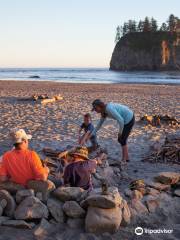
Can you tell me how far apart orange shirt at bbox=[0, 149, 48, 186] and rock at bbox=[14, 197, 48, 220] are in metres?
0.38

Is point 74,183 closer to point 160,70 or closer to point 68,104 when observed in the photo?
point 68,104

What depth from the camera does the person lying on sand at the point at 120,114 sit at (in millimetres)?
7155

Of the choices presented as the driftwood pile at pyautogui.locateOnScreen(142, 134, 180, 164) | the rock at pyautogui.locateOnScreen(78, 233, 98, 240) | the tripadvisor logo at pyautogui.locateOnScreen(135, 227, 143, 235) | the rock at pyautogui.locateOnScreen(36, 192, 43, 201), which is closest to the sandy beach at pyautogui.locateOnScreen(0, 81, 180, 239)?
the driftwood pile at pyautogui.locateOnScreen(142, 134, 180, 164)

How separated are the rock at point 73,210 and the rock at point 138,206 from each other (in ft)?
2.70

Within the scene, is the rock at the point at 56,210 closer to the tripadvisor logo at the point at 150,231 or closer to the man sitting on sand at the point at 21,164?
the man sitting on sand at the point at 21,164

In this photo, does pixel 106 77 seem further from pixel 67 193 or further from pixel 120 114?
pixel 67 193

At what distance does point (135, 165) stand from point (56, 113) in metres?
6.91

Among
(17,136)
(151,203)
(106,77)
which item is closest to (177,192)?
(151,203)

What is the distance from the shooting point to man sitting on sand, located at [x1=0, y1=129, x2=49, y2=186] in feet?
17.1

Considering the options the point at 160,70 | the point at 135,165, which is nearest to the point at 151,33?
the point at 160,70

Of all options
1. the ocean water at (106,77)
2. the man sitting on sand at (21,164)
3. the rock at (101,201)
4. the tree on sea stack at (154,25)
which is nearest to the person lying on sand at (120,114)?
the man sitting on sand at (21,164)

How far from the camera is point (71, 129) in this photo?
11336 mm

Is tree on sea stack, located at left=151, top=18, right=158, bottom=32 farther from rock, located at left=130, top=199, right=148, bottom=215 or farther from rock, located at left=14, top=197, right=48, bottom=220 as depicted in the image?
rock, located at left=14, top=197, right=48, bottom=220

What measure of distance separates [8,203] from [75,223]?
3.07 ft
